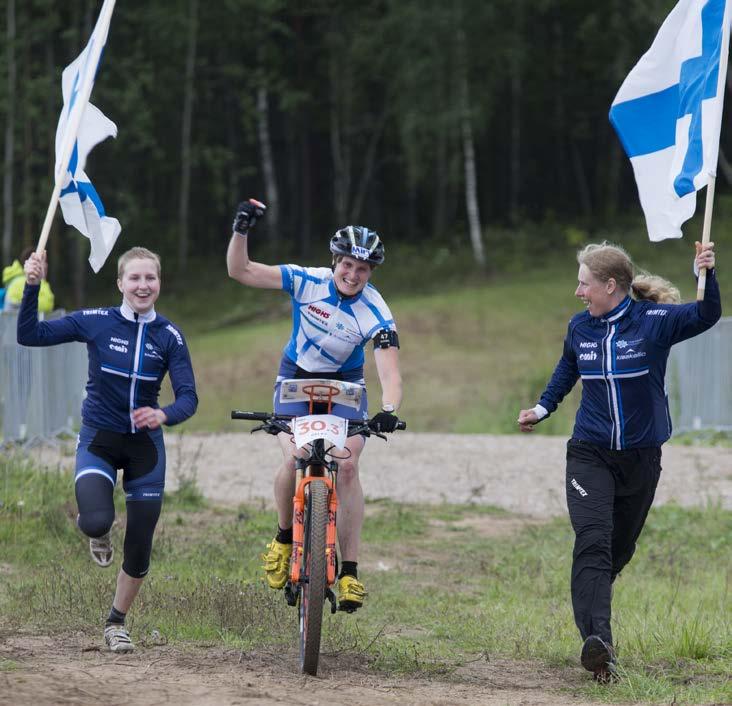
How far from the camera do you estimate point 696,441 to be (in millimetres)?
18438

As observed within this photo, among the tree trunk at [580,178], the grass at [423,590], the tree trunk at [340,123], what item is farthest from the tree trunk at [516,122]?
the grass at [423,590]

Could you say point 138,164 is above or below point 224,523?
above

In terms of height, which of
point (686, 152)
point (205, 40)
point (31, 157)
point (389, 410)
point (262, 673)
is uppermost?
point (205, 40)

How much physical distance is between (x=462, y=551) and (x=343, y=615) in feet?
9.52

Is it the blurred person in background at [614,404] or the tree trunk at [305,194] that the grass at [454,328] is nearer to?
the tree trunk at [305,194]

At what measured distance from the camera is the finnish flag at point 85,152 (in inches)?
290

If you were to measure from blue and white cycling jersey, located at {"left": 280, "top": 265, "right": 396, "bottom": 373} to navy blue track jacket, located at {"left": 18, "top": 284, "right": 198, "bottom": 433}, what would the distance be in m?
0.72

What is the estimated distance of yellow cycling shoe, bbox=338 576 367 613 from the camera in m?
6.61

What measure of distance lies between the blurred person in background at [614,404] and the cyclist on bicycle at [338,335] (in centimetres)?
98

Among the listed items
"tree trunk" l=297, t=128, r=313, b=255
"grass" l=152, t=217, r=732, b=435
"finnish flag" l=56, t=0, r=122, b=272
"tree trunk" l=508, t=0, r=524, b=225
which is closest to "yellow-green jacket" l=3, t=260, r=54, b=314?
"grass" l=152, t=217, r=732, b=435

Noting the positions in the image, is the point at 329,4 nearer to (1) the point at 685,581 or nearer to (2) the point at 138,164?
(2) the point at 138,164

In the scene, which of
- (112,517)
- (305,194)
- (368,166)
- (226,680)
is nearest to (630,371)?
(226,680)

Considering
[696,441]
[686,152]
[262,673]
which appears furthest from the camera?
[696,441]

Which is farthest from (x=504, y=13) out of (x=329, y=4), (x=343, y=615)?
(x=343, y=615)
